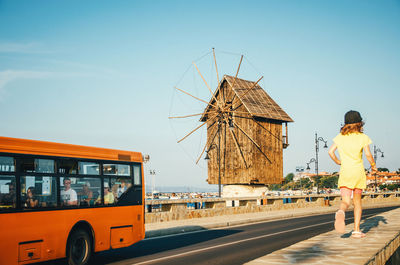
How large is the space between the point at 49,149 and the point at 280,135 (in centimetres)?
4278

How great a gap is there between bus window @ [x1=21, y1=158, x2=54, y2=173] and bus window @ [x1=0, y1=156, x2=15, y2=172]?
0.25 meters

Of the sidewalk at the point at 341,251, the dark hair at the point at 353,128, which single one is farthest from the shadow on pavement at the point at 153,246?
the dark hair at the point at 353,128

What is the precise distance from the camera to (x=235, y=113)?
49.3 meters

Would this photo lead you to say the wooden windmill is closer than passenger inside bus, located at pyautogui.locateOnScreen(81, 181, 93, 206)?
No

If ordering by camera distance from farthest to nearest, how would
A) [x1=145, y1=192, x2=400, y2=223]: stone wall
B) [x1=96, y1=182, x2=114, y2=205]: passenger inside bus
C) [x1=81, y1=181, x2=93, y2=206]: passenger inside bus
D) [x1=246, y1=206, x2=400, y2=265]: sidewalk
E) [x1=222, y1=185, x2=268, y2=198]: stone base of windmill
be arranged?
[x1=222, y1=185, x2=268, y2=198]: stone base of windmill
[x1=145, y1=192, x2=400, y2=223]: stone wall
[x1=96, y1=182, x2=114, y2=205]: passenger inside bus
[x1=81, y1=181, x2=93, y2=206]: passenger inside bus
[x1=246, y1=206, x2=400, y2=265]: sidewalk

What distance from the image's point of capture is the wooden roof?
48.5m

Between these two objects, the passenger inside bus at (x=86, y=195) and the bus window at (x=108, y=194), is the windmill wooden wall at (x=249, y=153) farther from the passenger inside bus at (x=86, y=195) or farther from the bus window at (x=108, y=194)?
the passenger inside bus at (x=86, y=195)

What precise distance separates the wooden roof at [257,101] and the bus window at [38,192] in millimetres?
38001

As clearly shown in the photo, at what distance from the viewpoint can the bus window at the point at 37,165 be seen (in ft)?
29.7

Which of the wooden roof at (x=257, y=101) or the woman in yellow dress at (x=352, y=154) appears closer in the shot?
the woman in yellow dress at (x=352, y=154)

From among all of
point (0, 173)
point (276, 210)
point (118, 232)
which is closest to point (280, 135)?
point (276, 210)

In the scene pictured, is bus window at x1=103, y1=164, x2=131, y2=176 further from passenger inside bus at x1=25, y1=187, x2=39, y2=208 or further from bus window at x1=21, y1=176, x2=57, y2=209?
passenger inside bus at x1=25, y1=187, x2=39, y2=208

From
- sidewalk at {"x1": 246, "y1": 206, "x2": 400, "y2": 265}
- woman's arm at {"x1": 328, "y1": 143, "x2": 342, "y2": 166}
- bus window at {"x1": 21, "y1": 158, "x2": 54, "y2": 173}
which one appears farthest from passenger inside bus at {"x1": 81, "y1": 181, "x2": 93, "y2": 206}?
woman's arm at {"x1": 328, "y1": 143, "x2": 342, "y2": 166}

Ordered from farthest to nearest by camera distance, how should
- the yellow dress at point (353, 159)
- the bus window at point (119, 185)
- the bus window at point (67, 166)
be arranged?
the bus window at point (119, 185) → the bus window at point (67, 166) → the yellow dress at point (353, 159)
